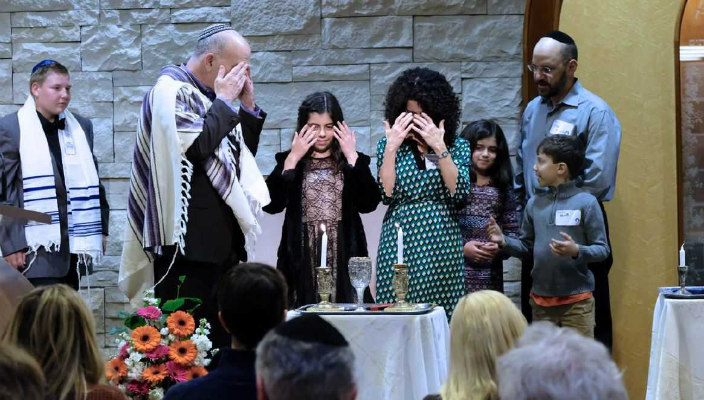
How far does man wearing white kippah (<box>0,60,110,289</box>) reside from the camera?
513cm

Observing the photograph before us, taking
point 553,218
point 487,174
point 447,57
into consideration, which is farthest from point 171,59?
point 553,218

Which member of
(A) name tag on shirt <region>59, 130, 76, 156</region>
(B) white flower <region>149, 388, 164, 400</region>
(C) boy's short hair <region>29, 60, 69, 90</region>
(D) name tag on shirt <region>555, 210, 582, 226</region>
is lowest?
(B) white flower <region>149, 388, 164, 400</region>

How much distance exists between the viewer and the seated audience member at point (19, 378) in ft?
4.82

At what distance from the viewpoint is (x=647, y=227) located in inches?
217

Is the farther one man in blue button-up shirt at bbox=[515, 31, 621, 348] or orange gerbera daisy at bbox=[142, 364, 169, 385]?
man in blue button-up shirt at bbox=[515, 31, 621, 348]

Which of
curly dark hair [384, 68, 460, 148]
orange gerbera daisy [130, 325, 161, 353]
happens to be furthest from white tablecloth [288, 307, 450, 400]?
curly dark hair [384, 68, 460, 148]

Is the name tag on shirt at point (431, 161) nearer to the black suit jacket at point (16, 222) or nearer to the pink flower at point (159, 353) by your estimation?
the pink flower at point (159, 353)

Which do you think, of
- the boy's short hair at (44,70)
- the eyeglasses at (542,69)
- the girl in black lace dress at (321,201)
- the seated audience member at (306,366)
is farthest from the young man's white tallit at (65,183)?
the seated audience member at (306,366)

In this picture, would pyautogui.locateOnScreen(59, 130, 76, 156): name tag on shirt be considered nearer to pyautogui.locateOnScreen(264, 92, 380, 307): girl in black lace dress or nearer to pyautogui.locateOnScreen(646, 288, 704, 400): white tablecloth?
pyautogui.locateOnScreen(264, 92, 380, 307): girl in black lace dress

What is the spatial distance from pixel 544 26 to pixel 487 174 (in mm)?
1010

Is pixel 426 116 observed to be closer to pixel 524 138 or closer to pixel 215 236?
pixel 524 138

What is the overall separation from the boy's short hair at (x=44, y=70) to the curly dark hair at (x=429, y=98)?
170 centimetres

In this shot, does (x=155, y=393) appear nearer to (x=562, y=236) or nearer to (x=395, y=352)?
(x=395, y=352)

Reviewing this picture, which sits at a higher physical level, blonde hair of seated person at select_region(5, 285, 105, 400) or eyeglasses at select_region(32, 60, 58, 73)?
eyeglasses at select_region(32, 60, 58, 73)
